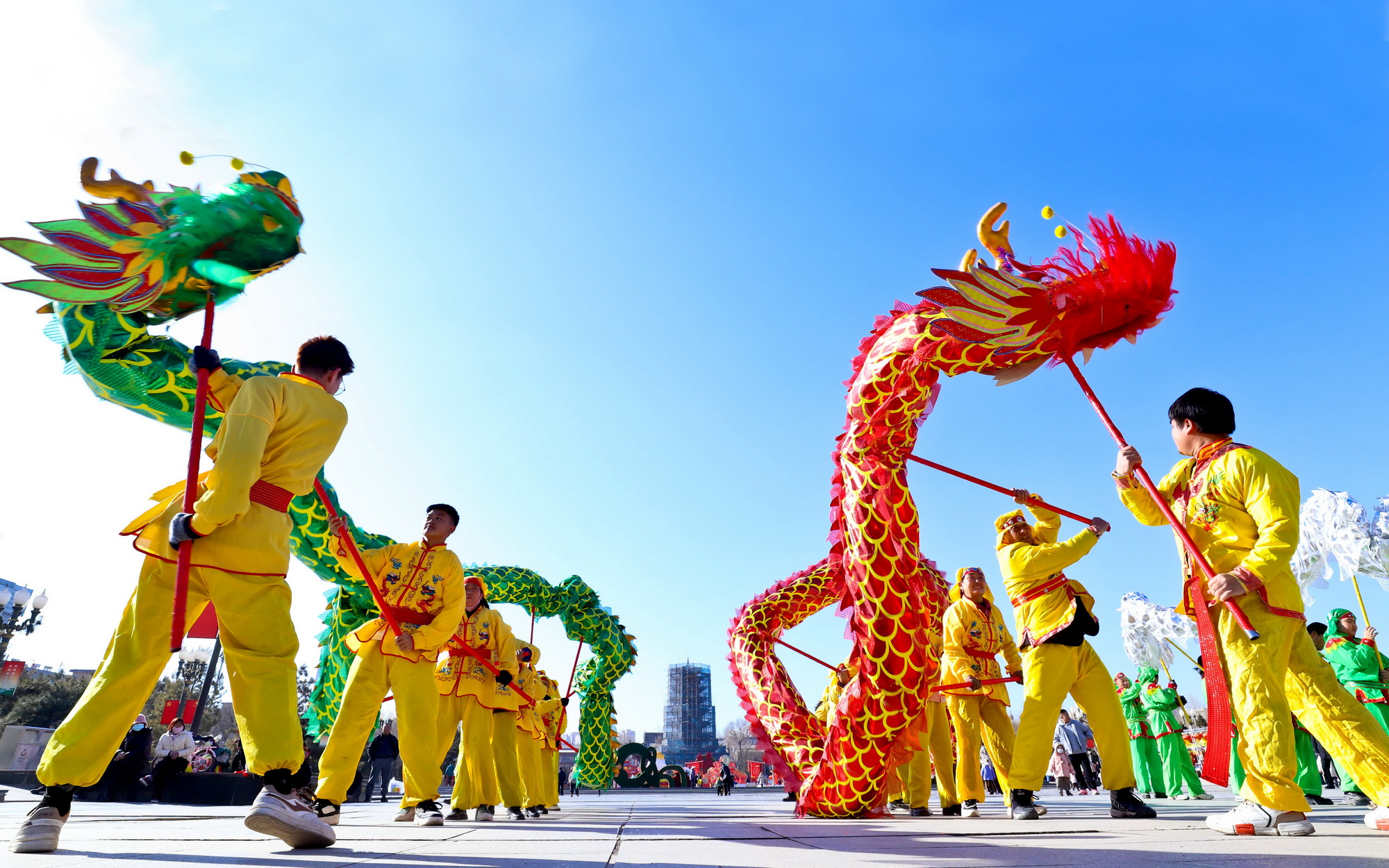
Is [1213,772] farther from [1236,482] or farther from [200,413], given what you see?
[200,413]

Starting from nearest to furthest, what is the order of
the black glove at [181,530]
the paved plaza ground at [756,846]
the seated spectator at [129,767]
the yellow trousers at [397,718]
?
the paved plaza ground at [756,846] < the black glove at [181,530] < the yellow trousers at [397,718] < the seated spectator at [129,767]

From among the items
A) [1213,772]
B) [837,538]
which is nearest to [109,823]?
[837,538]

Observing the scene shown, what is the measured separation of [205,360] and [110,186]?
1.00m

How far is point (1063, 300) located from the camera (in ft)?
15.3

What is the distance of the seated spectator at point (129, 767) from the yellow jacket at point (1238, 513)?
442 inches

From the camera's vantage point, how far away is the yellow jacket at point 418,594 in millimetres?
4227

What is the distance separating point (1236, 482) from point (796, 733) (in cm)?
360

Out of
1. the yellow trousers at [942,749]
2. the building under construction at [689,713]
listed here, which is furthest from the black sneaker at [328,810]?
the building under construction at [689,713]

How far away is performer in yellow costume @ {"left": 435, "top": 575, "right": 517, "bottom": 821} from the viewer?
546 cm

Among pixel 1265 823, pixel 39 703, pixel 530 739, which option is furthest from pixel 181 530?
pixel 39 703

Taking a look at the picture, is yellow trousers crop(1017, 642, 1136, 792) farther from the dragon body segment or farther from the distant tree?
the distant tree

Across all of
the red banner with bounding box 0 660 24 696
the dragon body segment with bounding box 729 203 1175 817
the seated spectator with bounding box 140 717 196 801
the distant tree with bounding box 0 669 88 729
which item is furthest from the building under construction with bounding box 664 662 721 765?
the dragon body segment with bounding box 729 203 1175 817

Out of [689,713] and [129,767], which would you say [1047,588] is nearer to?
[129,767]

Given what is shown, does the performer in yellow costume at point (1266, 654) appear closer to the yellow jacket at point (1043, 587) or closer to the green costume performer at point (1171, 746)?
the yellow jacket at point (1043, 587)
